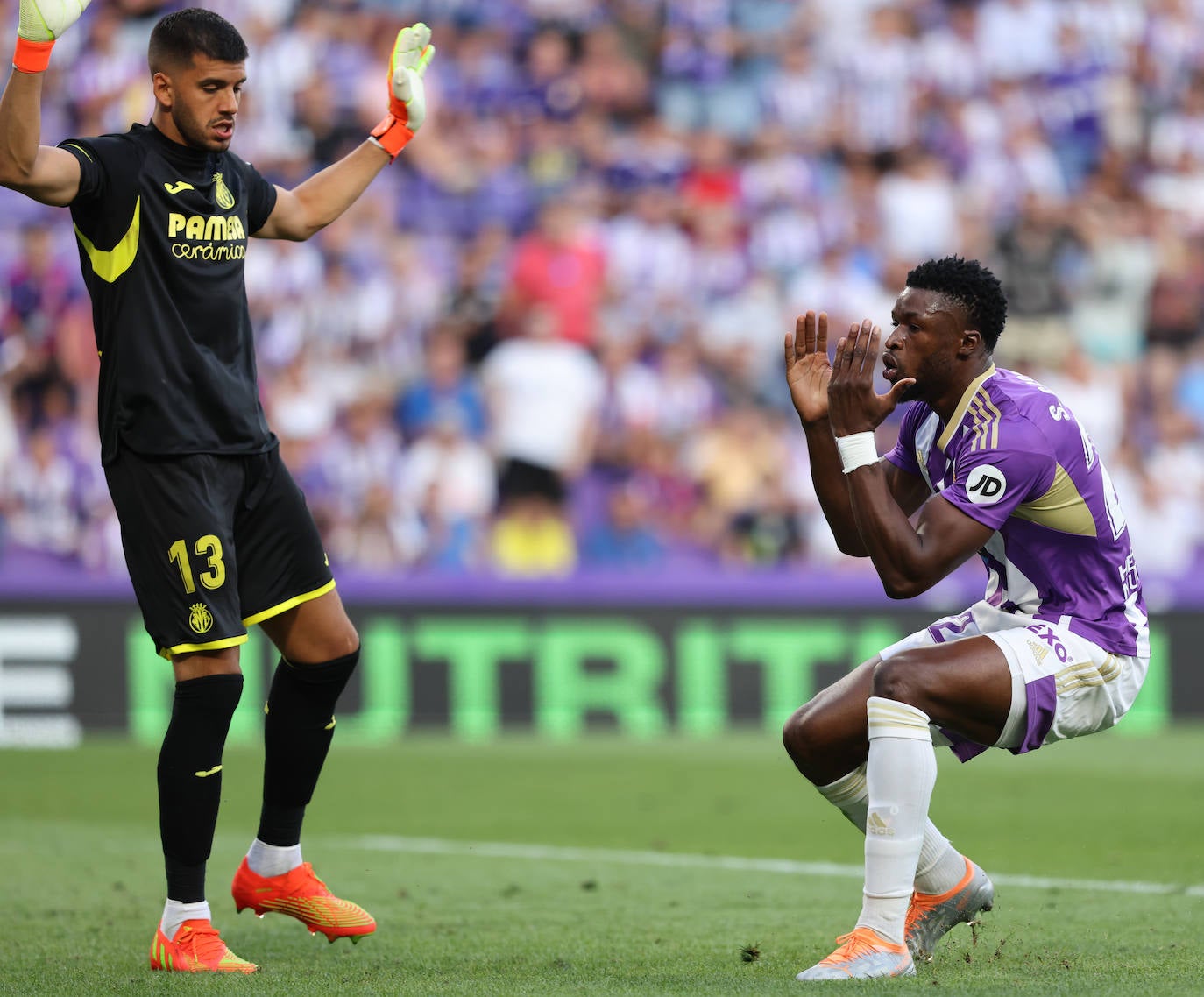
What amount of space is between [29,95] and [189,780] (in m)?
1.85

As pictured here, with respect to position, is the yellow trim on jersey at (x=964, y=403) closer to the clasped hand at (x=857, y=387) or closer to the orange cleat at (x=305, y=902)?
the clasped hand at (x=857, y=387)

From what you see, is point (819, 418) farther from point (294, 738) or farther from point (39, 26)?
point (39, 26)

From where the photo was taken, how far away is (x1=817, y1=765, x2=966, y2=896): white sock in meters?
4.86

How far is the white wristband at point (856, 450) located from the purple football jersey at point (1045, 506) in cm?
23

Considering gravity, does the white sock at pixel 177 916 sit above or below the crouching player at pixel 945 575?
below

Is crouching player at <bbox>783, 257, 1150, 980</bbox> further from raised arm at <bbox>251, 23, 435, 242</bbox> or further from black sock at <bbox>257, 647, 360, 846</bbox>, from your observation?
raised arm at <bbox>251, 23, 435, 242</bbox>

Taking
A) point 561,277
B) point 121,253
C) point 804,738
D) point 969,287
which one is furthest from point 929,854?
point 561,277

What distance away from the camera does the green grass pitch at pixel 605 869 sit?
4605 mm

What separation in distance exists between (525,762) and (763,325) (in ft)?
18.1

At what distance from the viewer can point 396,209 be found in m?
15.1

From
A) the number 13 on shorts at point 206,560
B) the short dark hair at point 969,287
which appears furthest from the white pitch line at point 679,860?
the number 13 on shorts at point 206,560

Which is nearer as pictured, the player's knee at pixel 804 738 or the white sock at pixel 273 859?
the player's knee at pixel 804 738

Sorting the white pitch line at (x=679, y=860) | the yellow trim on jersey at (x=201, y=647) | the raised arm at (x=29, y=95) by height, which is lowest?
the white pitch line at (x=679, y=860)

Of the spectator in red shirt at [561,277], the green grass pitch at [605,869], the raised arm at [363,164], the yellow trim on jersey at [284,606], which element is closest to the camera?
the green grass pitch at [605,869]
